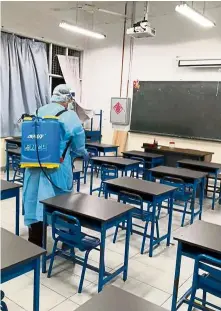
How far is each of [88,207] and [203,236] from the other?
34.5 inches

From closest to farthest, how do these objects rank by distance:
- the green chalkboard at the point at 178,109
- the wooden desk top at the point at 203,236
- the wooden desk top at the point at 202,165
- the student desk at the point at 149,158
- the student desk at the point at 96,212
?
1. the wooden desk top at the point at 203,236
2. the student desk at the point at 96,212
3. the wooden desk top at the point at 202,165
4. the student desk at the point at 149,158
5. the green chalkboard at the point at 178,109

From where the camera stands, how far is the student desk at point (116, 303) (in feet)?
3.97

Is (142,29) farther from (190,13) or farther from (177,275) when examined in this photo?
(177,275)

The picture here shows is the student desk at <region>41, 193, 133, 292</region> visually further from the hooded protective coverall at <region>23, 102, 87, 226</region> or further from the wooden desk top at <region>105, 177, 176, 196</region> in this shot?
the wooden desk top at <region>105, 177, 176, 196</region>

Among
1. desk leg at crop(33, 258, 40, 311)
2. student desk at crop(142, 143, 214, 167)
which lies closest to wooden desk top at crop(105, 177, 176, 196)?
desk leg at crop(33, 258, 40, 311)

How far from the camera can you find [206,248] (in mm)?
1866

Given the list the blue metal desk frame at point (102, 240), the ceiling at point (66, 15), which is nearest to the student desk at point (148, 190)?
the blue metal desk frame at point (102, 240)

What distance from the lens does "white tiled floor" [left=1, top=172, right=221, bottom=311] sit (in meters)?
2.31

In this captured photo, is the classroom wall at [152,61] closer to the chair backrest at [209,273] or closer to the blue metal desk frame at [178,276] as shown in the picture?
the blue metal desk frame at [178,276]

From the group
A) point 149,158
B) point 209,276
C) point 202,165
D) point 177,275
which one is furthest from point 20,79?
point 209,276

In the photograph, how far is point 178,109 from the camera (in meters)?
6.77

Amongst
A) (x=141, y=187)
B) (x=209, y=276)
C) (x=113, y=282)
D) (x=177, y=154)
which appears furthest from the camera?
(x=177, y=154)

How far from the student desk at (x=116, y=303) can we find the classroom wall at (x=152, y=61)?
18.0 ft

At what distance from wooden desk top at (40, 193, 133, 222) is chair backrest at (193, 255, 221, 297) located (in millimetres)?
686
